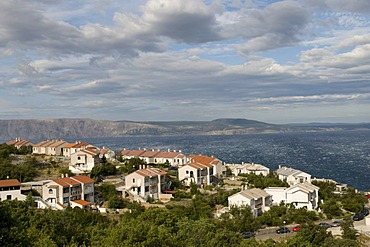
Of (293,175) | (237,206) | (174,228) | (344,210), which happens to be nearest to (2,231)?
(174,228)

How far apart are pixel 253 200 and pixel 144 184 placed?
12.4 m

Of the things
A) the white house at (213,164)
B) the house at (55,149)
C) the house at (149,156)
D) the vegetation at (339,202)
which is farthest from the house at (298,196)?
the house at (55,149)

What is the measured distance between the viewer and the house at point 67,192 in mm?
41750

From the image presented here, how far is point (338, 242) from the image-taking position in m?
29.5

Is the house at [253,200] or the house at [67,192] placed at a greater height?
the house at [67,192]

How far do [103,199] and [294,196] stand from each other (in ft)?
71.0

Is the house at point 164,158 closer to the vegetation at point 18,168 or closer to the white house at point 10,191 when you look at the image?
the vegetation at point 18,168

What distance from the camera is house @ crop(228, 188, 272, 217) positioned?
44.0 metres

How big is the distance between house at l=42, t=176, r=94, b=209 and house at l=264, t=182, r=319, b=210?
830 inches

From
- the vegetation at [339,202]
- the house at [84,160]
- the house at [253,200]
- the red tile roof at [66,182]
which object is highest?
the house at [84,160]

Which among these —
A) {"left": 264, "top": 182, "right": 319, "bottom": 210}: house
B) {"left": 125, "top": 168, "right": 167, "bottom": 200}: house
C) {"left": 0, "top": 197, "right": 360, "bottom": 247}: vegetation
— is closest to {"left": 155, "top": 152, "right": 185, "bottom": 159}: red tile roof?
{"left": 125, "top": 168, "right": 167, "bottom": 200}: house

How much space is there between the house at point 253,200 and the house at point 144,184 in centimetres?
940

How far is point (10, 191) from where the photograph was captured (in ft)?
136

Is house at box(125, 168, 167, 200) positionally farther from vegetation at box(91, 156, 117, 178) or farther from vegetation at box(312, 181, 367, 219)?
vegetation at box(312, 181, 367, 219)
